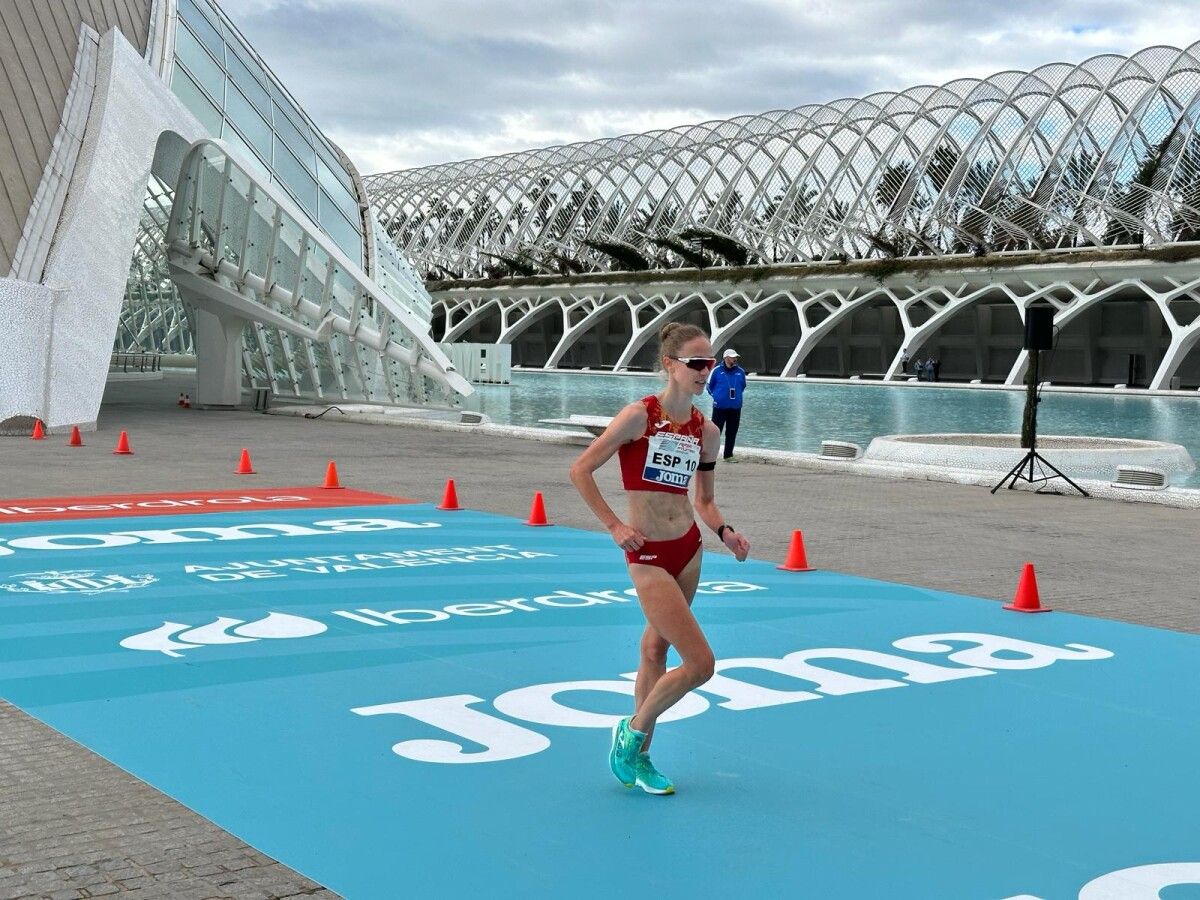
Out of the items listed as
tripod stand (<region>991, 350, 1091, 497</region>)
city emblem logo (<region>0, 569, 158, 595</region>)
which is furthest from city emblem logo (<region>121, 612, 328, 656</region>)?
tripod stand (<region>991, 350, 1091, 497</region>)

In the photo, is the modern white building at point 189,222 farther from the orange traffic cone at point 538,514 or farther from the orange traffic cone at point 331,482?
the orange traffic cone at point 538,514

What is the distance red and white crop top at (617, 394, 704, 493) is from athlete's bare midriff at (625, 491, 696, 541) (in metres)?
0.03

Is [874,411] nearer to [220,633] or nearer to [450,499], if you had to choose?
[450,499]

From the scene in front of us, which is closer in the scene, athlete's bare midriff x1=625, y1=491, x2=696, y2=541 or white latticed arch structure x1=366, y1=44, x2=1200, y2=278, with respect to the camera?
athlete's bare midriff x1=625, y1=491, x2=696, y2=541

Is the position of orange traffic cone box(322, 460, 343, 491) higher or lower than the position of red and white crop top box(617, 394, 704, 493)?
lower

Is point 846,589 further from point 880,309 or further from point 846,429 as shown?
point 880,309

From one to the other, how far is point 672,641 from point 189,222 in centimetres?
2794

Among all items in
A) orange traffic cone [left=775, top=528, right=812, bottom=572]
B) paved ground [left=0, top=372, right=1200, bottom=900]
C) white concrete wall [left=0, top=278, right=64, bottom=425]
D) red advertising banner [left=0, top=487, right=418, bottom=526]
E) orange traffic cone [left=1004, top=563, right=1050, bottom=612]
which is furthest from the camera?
white concrete wall [left=0, top=278, right=64, bottom=425]

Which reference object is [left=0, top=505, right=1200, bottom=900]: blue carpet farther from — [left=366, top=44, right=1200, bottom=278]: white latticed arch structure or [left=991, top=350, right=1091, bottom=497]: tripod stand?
[left=366, top=44, right=1200, bottom=278]: white latticed arch structure

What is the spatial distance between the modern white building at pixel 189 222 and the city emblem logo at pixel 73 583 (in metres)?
13.6

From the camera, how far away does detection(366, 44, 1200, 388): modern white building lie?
204 ft

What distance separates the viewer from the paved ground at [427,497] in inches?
164

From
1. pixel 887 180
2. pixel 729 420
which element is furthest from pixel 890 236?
pixel 729 420

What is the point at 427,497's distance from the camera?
14.9m
